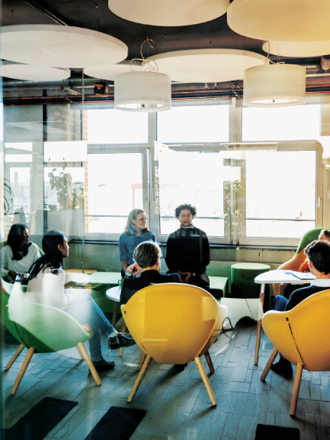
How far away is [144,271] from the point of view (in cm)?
322

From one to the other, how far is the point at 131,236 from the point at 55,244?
733 millimetres

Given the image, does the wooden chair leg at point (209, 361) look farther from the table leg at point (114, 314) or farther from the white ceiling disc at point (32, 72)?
the white ceiling disc at point (32, 72)

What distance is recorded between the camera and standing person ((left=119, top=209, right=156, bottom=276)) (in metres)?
3.06

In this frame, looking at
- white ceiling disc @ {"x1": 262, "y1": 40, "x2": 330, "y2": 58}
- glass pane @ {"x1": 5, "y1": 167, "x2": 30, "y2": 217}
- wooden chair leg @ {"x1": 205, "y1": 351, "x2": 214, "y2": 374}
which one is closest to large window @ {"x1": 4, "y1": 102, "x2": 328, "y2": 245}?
glass pane @ {"x1": 5, "y1": 167, "x2": 30, "y2": 217}

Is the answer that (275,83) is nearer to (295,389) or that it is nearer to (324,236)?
(324,236)

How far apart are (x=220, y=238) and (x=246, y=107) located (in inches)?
42.6

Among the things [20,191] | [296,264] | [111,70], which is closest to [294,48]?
[111,70]

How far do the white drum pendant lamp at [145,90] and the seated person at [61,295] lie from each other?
120 cm

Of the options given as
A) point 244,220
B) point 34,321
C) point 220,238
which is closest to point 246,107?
point 244,220

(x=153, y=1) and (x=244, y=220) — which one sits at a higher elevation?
(x=153, y=1)

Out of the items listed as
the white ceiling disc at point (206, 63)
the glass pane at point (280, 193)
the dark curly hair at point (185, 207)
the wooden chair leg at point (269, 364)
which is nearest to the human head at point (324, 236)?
the glass pane at point (280, 193)

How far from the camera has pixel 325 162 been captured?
4.71 meters

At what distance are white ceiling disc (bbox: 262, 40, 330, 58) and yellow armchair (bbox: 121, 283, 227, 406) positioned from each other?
73.5 inches

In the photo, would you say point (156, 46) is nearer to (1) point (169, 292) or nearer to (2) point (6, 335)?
(1) point (169, 292)
